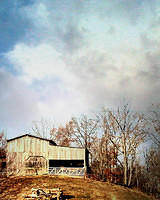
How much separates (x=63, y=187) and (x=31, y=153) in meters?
8.70

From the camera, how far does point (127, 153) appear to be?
37.5 meters

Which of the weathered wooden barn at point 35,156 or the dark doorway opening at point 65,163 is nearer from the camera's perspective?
the weathered wooden barn at point 35,156

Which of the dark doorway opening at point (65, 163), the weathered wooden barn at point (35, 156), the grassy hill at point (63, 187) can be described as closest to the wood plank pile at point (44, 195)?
the grassy hill at point (63, 187)

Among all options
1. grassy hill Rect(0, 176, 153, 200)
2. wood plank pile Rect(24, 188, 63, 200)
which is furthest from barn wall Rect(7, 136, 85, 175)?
wood plank pile Rect(24, 188, 63, 200)

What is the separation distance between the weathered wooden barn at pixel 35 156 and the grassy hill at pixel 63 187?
90.2 inches

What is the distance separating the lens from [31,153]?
3272cm

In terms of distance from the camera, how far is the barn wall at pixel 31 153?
1254 inches

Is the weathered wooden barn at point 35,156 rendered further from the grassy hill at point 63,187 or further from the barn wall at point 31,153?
the grassy hill at point 63,187

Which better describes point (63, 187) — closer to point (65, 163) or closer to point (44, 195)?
point (44, 195)

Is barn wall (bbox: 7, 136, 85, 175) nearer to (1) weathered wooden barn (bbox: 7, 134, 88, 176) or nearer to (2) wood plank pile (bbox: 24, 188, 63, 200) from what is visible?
(1) weathered wooden barn (bbox: 7, 134, 88, 176)

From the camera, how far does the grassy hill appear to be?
23.8 m

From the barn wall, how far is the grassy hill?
2407mm

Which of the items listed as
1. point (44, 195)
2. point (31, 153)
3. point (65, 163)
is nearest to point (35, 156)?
point (31, 153)

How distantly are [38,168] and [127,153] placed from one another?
47.3 ft
